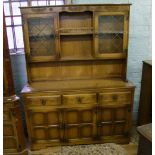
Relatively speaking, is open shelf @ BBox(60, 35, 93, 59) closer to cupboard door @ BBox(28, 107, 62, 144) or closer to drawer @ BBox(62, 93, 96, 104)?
drawer @ BBox(62, 93, 96, 104)

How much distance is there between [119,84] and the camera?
2.55m

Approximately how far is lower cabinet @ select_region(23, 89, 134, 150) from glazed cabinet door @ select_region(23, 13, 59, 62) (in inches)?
20.7

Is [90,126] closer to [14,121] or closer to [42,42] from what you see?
[14,121]

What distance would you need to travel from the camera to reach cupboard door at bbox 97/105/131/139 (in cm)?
255

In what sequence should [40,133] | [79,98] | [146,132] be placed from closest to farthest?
[146,132]
[79,98]
[40,133]

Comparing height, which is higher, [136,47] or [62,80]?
[136,47]

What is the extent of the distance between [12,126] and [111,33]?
5.60 feet

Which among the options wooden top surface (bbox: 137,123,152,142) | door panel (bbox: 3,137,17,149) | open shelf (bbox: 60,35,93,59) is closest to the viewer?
wooden top surface (bbox: 137,123,152,142)

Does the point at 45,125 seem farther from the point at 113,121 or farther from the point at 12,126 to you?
the point at 113,121

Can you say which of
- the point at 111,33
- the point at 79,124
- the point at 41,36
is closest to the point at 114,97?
the point at 79,124

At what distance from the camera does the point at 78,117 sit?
253 cm

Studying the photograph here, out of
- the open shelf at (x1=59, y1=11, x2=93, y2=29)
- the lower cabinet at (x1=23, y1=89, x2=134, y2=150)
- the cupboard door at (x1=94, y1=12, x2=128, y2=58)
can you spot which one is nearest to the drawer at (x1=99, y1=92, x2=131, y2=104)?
the lower cabinet at (x1=23, y1=89, x2=134, y2=150)

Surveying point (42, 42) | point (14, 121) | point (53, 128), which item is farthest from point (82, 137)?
point (42, 42)

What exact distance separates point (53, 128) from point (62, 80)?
656 mm
